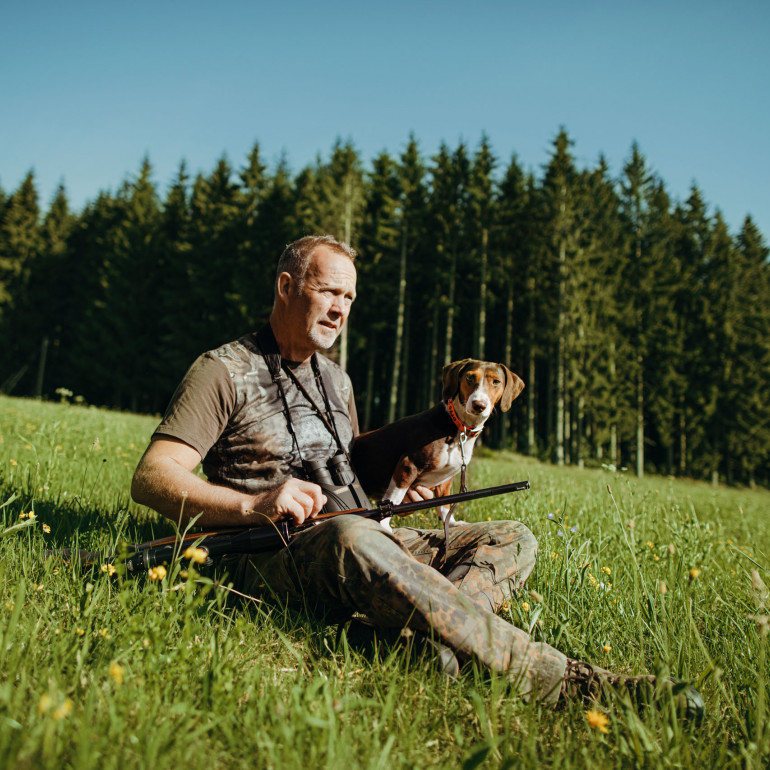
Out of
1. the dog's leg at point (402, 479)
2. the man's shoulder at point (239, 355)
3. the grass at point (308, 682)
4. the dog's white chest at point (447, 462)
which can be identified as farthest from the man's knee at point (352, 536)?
the dog's white chest at point (447, 462)

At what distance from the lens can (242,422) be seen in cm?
269

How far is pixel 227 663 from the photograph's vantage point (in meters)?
1.64

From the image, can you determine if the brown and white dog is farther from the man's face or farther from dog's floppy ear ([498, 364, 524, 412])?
the man's face

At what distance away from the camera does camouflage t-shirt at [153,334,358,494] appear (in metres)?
2.48

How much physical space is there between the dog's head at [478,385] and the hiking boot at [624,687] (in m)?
2.89

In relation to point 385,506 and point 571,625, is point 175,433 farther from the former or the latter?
point 571,625

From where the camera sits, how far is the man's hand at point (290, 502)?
2164mm

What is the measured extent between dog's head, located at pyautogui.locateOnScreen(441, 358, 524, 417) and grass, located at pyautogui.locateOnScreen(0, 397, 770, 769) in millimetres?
1888

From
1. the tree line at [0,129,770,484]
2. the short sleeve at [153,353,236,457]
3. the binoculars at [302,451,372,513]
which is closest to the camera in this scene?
the short sleeve at [153,353,236,457]

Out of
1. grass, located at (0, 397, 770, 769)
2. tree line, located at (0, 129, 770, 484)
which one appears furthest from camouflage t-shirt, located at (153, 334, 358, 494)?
tree line, located at (0, 129, 770, 484)

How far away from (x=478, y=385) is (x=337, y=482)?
2.41 m

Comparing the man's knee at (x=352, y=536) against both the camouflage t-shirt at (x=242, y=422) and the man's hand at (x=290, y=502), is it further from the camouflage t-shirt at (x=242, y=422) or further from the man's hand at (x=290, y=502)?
the camouflage t-shirt at (x=242, y=422)

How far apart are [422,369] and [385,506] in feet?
105

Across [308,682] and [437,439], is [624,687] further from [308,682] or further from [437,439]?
[437,439]
